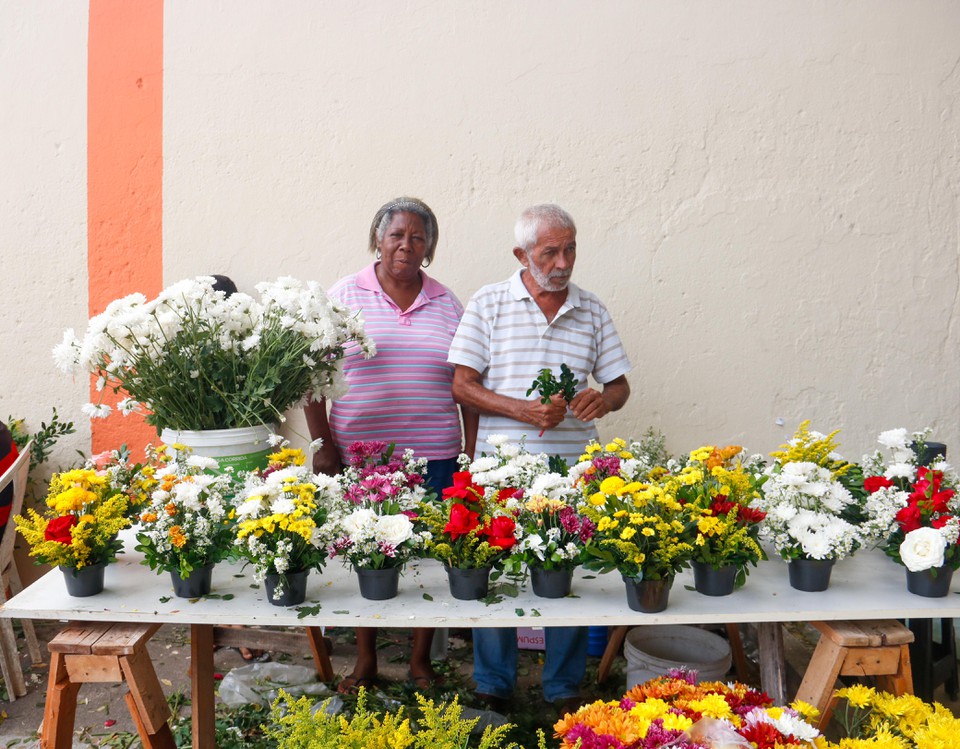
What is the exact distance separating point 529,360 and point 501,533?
1.19 m

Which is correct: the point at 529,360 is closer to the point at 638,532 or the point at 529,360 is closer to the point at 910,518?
the point at 638,532

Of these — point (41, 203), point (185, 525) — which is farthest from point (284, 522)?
point (41, 203)

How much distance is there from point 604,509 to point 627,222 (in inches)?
91.6

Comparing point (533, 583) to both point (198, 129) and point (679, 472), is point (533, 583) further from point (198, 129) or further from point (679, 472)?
point (198, 129)

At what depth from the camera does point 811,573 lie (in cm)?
213

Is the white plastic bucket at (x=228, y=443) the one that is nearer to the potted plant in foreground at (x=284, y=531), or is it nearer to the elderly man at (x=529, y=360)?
the potted plant in foreground at (x=284, y=531)

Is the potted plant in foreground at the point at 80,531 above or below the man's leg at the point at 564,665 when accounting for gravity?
above

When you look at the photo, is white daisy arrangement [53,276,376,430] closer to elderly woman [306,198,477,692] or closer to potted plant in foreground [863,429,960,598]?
elderly woman [306,198,477,692]

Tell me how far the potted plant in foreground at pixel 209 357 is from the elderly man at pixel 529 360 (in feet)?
2.60

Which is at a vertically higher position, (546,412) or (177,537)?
(546,412)

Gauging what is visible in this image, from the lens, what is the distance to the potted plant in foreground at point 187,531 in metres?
2.05

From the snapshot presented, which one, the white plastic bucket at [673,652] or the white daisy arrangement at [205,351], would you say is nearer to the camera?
the white daisy arrangement at [205,351]

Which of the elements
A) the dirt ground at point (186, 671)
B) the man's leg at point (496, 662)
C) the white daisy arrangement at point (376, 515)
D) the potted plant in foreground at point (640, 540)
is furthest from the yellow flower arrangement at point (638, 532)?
the dirt ground at point (186, 671)

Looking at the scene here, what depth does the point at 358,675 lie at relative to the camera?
332 cm
